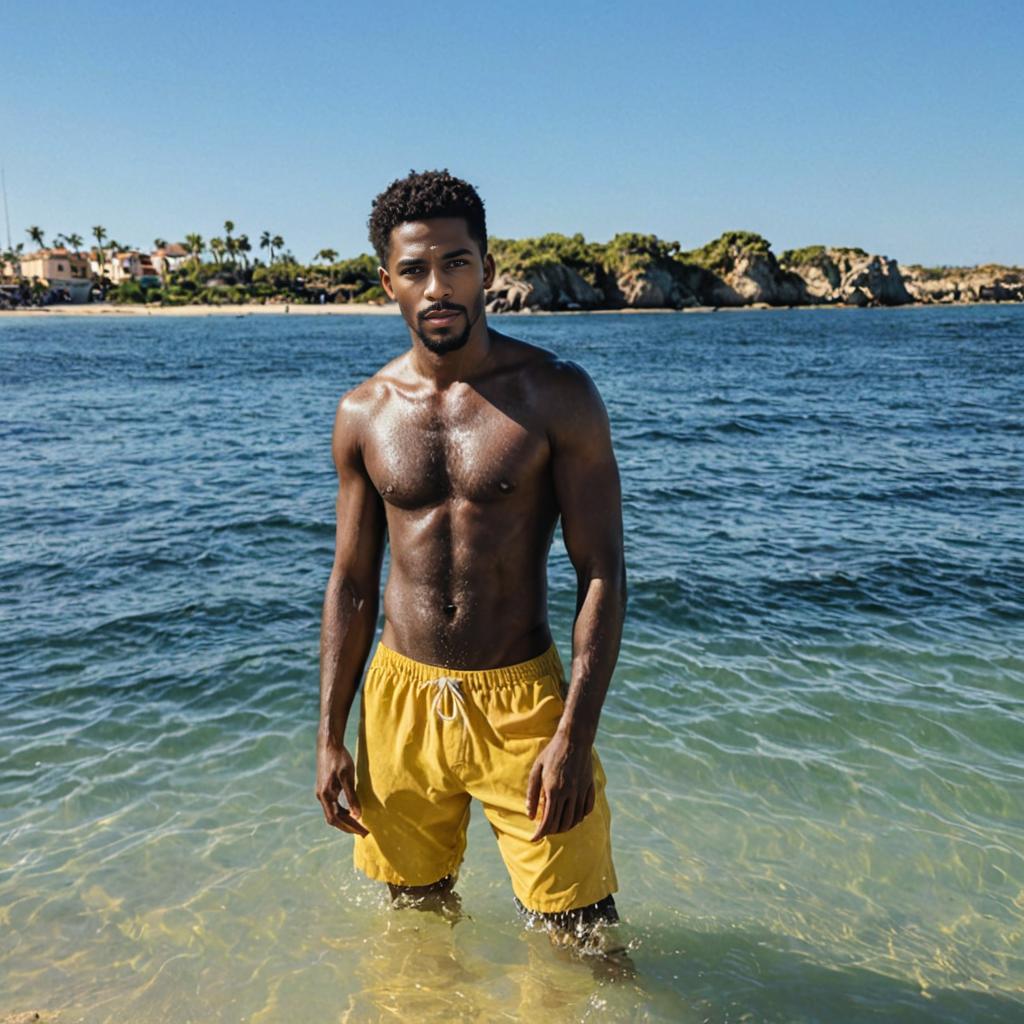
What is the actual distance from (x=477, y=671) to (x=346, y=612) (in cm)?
49

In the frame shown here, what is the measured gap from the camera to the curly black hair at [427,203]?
265 centimetres

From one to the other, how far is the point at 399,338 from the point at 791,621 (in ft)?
190

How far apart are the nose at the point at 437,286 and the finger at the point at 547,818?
140 cm

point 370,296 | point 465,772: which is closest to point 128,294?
point 370,296

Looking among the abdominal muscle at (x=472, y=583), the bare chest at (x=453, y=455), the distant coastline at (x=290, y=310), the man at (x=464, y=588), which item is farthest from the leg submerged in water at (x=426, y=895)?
the distant coastline at (x=290, y=310)

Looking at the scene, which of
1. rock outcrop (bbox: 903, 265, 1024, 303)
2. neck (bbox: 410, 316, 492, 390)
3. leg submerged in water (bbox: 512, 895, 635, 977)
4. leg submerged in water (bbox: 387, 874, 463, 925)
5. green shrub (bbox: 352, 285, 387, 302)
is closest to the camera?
neck (bbox: 410, 316, 492, 390)

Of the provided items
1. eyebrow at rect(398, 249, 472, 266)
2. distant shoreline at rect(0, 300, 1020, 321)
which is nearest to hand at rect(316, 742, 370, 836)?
eyebrow at rect(398, 249, 472, 266)

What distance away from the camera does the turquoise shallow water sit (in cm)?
351

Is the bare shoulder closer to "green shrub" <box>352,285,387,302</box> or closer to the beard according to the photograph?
the beard

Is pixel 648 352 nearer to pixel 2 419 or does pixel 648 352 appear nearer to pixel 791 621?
pixel 2 419

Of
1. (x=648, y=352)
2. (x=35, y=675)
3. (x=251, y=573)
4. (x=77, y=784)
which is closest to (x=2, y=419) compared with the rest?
(x=251, y=573)

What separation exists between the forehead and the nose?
0.05 meters

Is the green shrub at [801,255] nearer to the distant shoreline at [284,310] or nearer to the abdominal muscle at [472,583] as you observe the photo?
the distant shoreline at [284,310]

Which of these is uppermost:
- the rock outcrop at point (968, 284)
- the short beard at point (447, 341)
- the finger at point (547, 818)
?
the short beard at point (447, 341)
